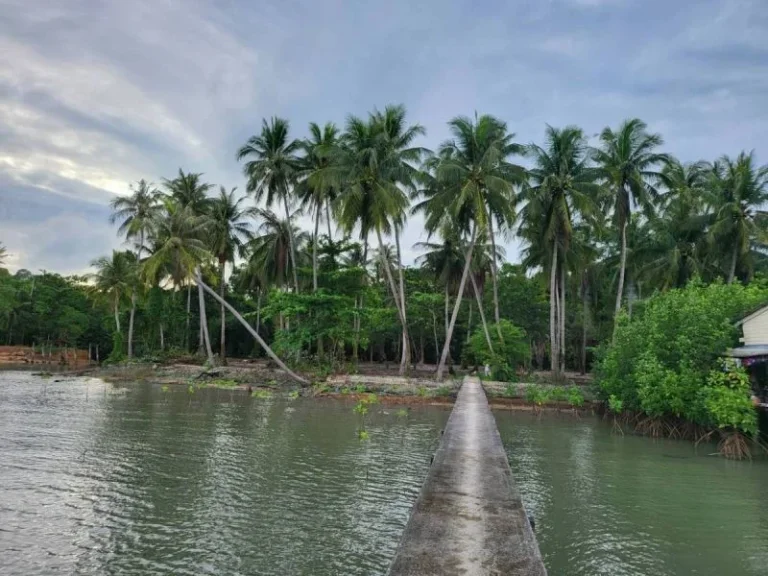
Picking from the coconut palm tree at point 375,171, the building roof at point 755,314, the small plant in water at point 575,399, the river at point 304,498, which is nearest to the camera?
the river at point 304,498

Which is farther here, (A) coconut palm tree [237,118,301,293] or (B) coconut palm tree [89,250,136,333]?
(B) coconut palm tree [89,250,136,333]

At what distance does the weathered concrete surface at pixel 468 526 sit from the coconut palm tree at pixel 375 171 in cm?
1837

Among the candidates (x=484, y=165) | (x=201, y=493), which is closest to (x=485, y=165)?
(x=484, y=165)

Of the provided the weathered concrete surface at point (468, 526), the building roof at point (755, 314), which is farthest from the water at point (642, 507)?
the building roof at point (755, 314)

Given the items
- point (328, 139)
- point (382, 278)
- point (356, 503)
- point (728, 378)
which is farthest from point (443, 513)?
point (382, 278)

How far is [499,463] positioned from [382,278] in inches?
1499

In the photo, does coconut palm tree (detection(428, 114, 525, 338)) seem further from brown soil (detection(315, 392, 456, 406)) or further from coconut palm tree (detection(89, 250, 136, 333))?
coconut palm tree (detection(89, 250, 136, 333))

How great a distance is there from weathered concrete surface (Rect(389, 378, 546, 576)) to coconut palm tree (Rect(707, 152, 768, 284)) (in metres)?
21.9

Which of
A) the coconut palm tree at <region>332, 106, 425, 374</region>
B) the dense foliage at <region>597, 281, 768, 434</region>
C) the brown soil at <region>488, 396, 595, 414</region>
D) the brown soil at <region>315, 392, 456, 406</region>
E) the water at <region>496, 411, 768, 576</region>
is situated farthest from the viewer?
the coconut palm tree at <region>332, 106, 425, 374</region>

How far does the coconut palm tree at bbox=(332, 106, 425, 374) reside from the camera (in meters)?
25.9

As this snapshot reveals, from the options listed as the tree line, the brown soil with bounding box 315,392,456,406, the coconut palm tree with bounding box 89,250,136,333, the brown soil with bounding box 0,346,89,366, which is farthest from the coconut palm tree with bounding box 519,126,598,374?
the brown soil with bounding box 0,346,89,366

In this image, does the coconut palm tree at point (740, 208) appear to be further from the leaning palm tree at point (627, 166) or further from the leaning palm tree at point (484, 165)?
the leaning palm tree at point (484, 165)

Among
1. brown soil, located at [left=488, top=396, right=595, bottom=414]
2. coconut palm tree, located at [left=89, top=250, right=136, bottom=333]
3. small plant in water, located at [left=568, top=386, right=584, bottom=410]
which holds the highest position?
coconut palm tree, located at [left=89, top=250, right=136, bottom=333]

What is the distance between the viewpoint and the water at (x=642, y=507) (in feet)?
21.0
